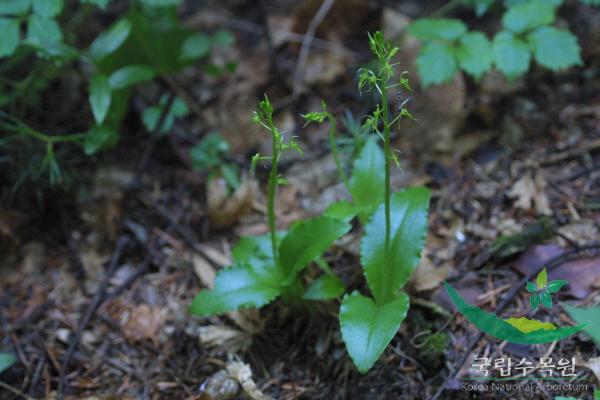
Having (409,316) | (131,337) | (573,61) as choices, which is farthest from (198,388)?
(573,61)

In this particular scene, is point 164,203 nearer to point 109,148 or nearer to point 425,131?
point 109,148

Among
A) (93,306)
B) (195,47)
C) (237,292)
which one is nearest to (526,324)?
(237,292)

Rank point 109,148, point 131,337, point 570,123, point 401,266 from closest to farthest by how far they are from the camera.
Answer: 1. point 401,266
2. point 131,337
3. point 570,123
4. point 109,148

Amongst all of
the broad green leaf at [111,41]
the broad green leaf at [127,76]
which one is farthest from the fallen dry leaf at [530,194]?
the broad green leaf at [111,41]

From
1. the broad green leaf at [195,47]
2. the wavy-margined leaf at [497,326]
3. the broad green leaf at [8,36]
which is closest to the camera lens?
the wavy-margined leaf at [497,326]

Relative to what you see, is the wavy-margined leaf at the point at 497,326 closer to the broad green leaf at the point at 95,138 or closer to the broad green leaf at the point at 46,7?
the broad green leaf at the point at 95,138

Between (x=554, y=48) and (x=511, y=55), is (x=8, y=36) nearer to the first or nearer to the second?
(x=511, y=55)

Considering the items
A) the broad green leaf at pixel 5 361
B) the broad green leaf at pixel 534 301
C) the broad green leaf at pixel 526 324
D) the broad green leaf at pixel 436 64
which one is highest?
the broad green leaf at pixel 436 64

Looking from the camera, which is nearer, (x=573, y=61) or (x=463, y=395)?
(x=463, y=395)
